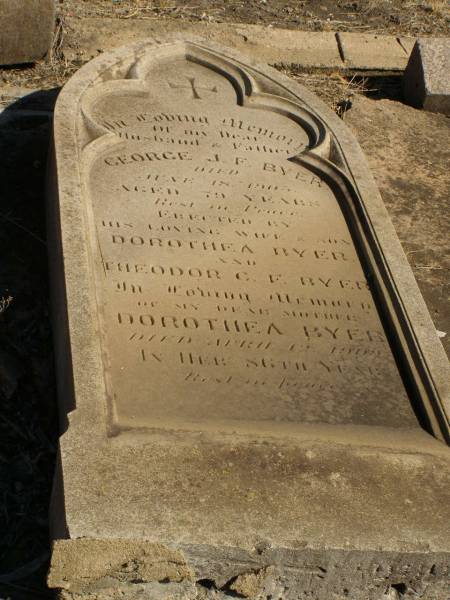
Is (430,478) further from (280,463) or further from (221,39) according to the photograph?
(221,39)

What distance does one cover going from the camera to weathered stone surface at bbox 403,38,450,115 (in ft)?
20.6

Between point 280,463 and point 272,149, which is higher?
point 272,149

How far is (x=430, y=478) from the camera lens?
11.0ft

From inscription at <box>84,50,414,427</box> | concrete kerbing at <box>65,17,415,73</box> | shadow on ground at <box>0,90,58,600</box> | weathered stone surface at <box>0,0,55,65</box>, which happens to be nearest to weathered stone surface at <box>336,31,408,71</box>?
concrete kerbing at <box>65,17,415,73</box>

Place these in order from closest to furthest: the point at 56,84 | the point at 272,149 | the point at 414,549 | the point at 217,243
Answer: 1. the point at 414,549
2. the point at 217,243
3. the point at 272,149
4. the point at 56,84

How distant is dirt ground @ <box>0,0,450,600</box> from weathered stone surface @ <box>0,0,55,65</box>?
0.11 metres

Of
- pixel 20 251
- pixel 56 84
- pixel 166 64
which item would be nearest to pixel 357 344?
pixel 20 251

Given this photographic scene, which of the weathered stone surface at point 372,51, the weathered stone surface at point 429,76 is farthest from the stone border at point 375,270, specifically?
the weathered stone surface at point 372,51

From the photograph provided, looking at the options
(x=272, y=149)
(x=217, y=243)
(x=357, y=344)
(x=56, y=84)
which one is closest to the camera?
(x=357, y=344)

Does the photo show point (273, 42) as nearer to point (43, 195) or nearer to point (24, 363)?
point (43, 195)

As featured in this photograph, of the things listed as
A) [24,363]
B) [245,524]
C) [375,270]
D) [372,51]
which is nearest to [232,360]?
[245,524]

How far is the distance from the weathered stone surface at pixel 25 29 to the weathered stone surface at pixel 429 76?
235 centimetres

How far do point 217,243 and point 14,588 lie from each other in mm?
1690

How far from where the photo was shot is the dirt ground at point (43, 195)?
3.75 metres
